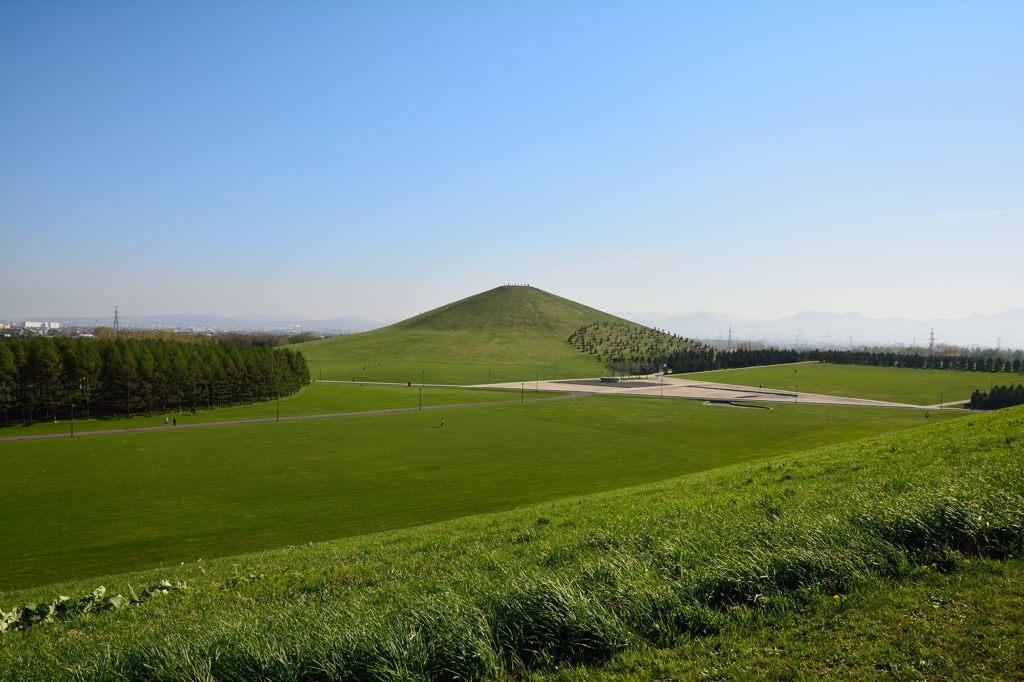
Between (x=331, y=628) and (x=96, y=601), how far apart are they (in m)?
10.9

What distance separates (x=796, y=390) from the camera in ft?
463

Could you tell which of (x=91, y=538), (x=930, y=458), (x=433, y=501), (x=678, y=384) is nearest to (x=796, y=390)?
(x=678, y=384)

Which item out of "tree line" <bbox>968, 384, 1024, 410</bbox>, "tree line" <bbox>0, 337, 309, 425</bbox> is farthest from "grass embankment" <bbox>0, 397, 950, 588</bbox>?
"tree line" <bbox>968, 384, 1024, 410</bbox>

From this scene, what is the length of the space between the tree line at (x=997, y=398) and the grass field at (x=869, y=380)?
7.61 meters

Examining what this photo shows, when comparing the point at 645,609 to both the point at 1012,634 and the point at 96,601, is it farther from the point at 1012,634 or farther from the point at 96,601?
the point at 96,601

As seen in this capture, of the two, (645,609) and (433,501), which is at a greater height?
(645,609)

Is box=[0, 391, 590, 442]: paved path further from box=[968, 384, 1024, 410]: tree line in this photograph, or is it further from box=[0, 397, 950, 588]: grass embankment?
box=[968, 384, 1024, 410]: tree line

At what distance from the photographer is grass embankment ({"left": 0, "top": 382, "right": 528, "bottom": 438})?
269ft

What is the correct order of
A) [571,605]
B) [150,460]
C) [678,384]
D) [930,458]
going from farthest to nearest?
1. [678,384]
2. [150,460]
3. [930,458]
4. [571,605]

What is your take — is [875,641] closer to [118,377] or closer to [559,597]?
[559,597]

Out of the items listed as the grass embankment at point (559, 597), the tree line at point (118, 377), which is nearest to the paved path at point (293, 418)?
the tree line at point (118, 377)

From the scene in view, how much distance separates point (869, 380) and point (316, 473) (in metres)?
162

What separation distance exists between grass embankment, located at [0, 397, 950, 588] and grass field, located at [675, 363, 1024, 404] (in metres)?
42.8

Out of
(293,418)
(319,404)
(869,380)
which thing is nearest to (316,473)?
(293,418)
